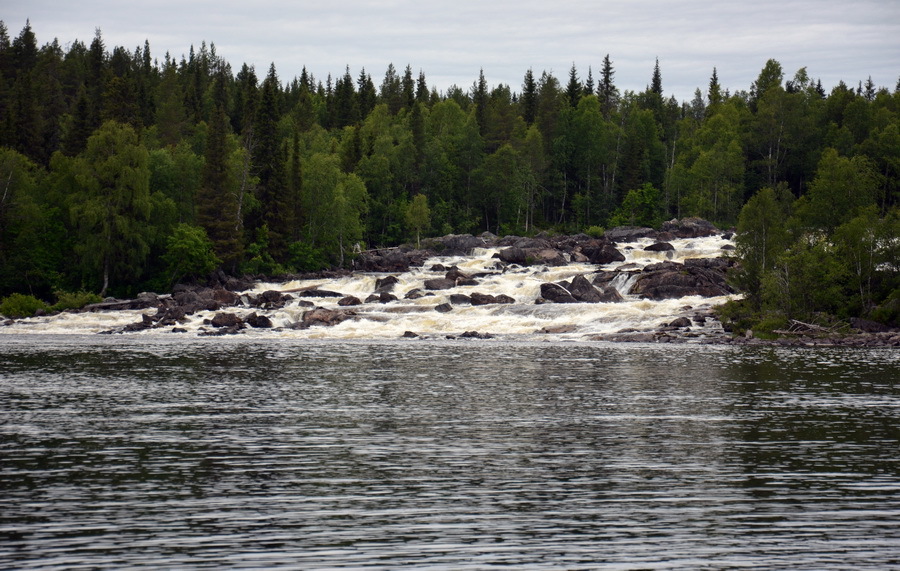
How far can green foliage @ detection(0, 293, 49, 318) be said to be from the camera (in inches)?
3011

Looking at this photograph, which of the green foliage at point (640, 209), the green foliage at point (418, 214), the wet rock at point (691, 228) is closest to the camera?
the wet rock at point (691, 228)

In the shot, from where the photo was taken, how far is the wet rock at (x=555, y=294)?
7869 centimetres

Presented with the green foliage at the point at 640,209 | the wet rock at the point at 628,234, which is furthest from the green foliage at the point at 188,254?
the green foliage at the point at 640,209

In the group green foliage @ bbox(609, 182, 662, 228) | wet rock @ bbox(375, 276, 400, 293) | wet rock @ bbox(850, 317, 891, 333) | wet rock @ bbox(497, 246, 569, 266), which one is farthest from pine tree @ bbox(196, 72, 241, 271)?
green foliage @ bbox(609, 182, 662, 228)

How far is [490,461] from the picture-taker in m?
23.5

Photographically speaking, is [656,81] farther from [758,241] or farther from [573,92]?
[758,241]

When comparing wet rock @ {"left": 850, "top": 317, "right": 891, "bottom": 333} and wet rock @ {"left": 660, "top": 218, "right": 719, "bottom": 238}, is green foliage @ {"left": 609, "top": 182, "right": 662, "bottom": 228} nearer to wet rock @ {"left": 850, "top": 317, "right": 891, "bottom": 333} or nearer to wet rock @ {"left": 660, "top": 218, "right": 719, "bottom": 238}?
wet rock @ {"left": 660, "top": 218, "right": 719, "bottom": 238}

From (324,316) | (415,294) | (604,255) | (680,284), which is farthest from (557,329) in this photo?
(604,255)

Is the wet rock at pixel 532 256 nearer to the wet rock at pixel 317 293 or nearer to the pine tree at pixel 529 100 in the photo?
the wet rock at pixel 317 293

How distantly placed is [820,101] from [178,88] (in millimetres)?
110368

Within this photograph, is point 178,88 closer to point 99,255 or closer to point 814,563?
point 99,255

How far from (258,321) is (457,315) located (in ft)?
53.7

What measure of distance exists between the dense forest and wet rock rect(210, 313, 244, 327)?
737 inches

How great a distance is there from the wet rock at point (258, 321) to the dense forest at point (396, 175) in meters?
19.4
